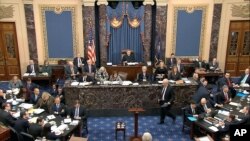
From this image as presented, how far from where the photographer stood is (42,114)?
9930mm

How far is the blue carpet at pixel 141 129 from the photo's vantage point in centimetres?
1012

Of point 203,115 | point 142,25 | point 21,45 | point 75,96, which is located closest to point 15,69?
point 21,45

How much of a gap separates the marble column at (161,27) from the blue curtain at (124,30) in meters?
0.77

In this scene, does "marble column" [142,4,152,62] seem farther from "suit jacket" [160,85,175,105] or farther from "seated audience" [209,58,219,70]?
"suit jacket" [160,85,175,105]

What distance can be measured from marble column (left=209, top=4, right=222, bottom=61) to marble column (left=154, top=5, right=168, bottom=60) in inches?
94.6

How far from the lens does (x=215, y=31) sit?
15312 millimetres

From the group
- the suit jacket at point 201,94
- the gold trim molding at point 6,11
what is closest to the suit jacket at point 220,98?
the suit jacket at point 201,94

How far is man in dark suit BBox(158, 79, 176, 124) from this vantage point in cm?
1080

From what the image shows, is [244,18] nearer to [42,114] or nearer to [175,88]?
[175,88]

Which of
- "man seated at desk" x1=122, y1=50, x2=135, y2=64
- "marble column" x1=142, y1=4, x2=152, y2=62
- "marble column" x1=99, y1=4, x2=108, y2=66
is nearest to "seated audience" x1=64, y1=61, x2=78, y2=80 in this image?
"marble column" x1=99, y1=4, x2=108, y2=66

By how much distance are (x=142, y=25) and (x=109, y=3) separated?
1.92 meters

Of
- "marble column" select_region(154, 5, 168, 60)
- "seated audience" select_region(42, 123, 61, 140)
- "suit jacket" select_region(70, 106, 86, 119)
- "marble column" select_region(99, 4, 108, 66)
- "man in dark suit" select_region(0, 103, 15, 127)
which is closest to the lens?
"seated audience" select_region(42, 123, 61, 140)

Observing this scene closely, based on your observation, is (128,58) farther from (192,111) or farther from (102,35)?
(192,111)

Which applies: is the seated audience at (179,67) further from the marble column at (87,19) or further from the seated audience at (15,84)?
the seated audience at (15,84)
